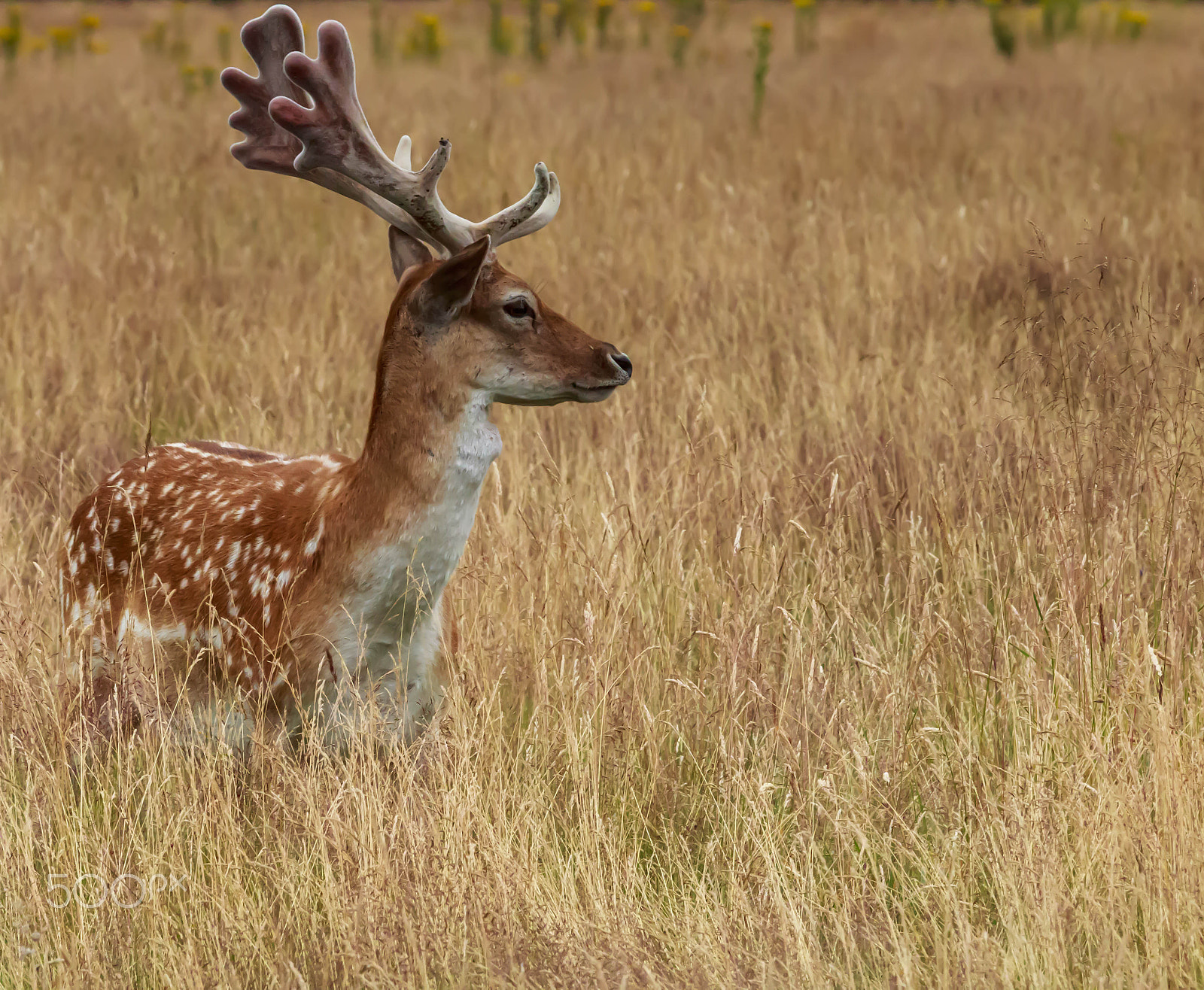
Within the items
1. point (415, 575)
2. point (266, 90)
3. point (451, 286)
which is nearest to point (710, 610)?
point (415, 575)

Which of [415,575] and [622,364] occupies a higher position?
[622,364]

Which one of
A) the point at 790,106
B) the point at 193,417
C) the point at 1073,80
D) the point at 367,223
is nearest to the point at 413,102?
the point at 790,106

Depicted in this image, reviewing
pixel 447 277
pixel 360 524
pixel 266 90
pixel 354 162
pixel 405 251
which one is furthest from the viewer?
pixel 266 90

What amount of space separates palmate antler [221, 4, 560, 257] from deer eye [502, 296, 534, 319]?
0.23m

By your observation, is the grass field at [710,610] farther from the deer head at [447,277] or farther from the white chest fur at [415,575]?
the deer head at [447,277]

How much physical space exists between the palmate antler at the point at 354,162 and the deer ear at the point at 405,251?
0.13 feet

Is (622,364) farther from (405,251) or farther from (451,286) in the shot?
(405,251)

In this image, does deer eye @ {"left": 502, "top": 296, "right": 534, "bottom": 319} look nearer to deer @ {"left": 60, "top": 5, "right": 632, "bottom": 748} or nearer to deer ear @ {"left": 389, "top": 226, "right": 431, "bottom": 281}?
deer @ {"left": 60, "top": 5, "right": 632, "bottom": 748}

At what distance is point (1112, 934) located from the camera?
260cm

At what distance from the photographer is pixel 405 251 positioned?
3799 millimetres

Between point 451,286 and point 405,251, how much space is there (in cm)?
49

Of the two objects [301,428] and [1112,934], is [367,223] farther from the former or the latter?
[1112,934]

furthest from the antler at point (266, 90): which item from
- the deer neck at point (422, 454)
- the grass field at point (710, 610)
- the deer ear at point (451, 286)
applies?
the grass field at point (710, 610)

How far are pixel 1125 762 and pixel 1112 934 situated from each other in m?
0.43
